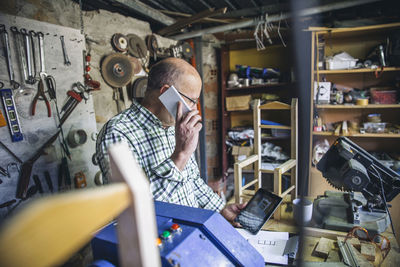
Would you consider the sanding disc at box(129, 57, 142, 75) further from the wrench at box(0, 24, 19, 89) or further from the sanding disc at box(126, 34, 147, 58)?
the wrench at box(0, 24, 19, 89)

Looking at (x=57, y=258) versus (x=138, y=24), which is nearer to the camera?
(x=57, y=258)

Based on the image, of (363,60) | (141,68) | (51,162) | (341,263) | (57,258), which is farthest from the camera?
(363,60)

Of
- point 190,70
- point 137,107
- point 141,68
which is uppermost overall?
point 141,68

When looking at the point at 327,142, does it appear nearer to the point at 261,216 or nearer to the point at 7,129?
the point at 261,216

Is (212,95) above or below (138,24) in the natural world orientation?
below

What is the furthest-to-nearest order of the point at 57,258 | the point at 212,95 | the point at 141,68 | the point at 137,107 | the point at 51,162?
the point at 212,95 < the point at 141,68 < the point at 51,162 < the point at 137,107 < the point at 57,258

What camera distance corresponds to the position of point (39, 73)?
1559 millimetres

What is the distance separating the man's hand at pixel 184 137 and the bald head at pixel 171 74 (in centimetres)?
24

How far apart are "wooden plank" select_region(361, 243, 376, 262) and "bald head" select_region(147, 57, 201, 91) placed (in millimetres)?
1182

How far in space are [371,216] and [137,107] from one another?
4.70ft

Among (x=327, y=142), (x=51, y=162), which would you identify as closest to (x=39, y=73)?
(x=51, y=162)

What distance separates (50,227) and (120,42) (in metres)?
2.31

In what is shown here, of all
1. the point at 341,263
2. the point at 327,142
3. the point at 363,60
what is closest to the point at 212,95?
the point at 327,142

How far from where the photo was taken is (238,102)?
345 centimetres
